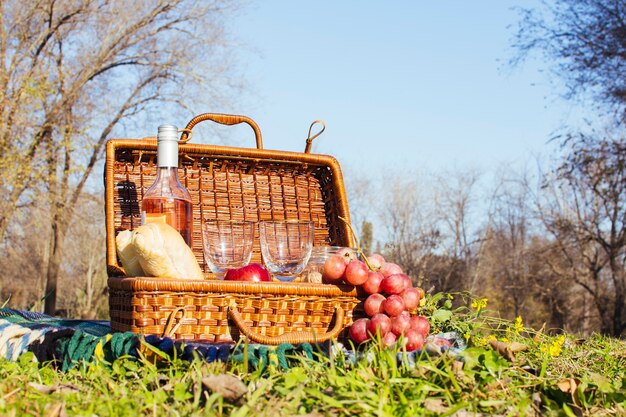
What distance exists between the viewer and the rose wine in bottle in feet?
8.04

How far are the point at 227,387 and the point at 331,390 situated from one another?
23cm

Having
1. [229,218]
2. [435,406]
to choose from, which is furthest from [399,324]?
[229,218]

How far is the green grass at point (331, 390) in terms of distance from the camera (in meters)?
1.36

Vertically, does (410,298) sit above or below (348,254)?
below

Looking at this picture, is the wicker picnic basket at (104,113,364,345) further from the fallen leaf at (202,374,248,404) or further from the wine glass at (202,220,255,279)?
the fallen leaf at (202,374,248,404)

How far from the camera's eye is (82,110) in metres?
14.4

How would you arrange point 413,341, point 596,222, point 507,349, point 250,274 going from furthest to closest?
point 596,222 < point 250,274 < point 413,341 < point 507,349

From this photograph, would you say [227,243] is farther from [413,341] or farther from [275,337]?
[413,341]

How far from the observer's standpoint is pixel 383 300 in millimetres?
2080

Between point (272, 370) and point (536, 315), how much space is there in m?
22.9

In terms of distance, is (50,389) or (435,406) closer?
(435,406)

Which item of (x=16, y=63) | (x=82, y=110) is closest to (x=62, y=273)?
(x=82, y=110)

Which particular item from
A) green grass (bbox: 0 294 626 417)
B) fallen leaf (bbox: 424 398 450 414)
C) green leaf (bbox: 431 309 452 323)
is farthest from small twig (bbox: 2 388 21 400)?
green leaf (bbox: 431 309 452 323)

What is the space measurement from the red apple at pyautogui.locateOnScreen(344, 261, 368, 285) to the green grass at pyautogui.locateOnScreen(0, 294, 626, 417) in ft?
1.28
